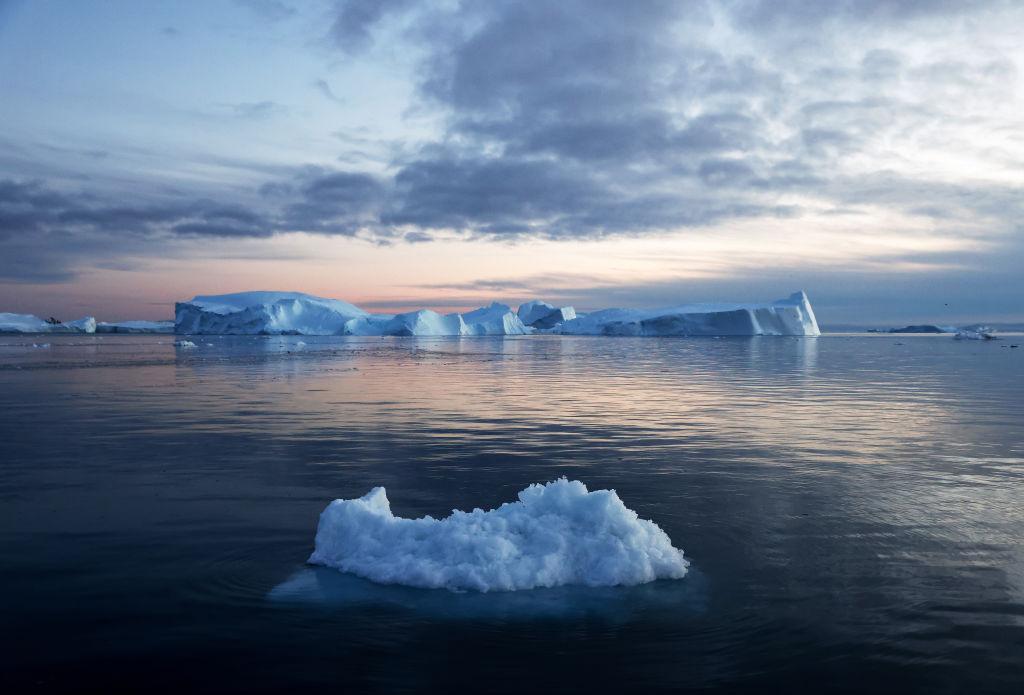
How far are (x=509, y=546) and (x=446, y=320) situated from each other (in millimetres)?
116190

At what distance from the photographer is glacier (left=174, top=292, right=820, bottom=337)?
340ft

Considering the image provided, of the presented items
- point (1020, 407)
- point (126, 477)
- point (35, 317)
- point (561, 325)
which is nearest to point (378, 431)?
point (126, 477)

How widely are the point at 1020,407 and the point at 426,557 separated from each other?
18.3 metres

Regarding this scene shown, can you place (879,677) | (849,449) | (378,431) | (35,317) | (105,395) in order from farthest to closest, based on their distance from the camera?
1. (35,317)
2. (105,395)
3. (378,431)
4. (849,449)
5. (879,677)

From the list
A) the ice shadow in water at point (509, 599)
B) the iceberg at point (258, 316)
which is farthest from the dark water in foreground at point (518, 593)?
the iceberg at point (258, 316)

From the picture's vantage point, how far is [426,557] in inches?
233

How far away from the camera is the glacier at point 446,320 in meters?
104

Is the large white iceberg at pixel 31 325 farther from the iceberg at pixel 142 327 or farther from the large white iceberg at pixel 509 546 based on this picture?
the large white iceberg at pixel 509 546

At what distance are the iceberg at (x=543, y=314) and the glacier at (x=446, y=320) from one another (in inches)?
497

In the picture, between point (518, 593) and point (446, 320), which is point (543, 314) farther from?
point (518, 593)

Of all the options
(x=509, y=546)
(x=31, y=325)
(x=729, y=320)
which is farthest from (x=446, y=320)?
(x=509, y=546)

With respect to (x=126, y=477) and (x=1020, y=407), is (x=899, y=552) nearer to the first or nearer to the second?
(x=126, y=477)

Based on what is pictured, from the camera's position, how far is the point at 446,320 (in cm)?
12144

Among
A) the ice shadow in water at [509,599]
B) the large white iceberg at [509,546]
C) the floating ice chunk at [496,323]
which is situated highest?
the floating ice chunk at [496,323]
